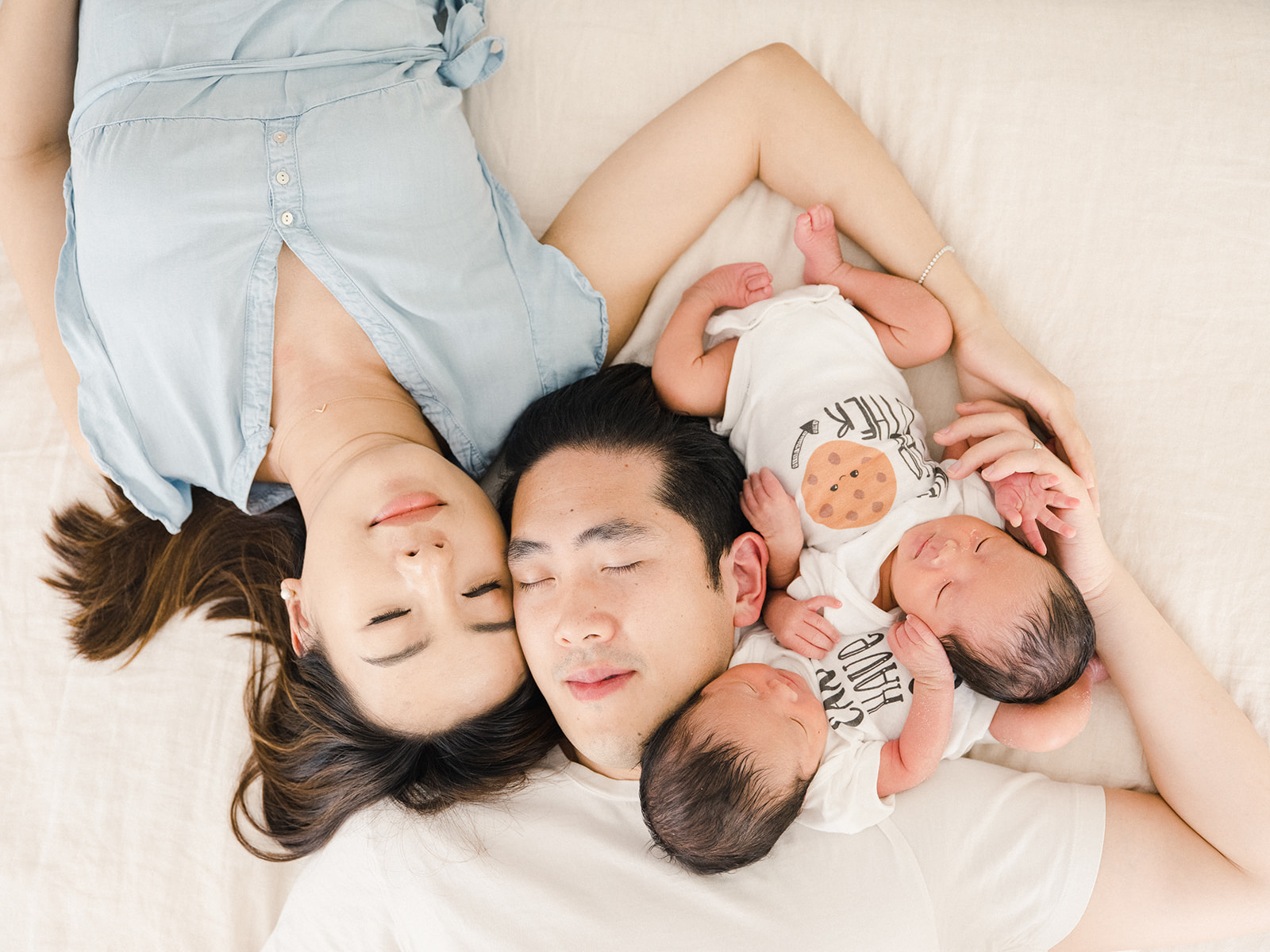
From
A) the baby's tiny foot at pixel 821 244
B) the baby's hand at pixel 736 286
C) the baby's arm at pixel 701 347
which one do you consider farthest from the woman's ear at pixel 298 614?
the baby's tiny foot at pixel 821 244

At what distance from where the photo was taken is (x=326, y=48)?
5.54ft

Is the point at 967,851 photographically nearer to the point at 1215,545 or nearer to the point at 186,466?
the point at 1215,545

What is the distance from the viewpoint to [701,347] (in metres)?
1.77

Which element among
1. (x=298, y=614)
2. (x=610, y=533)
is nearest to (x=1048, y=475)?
(x=610, y=533)

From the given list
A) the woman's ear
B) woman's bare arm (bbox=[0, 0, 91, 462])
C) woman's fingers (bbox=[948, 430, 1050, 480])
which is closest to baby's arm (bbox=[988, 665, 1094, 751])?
woman's fingers (bbox=[948, 430, 1050, 480])

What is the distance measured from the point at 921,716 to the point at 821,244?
95cm

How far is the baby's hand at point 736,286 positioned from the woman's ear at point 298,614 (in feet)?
3.15

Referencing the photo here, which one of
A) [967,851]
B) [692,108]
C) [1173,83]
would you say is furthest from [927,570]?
[1173,83]

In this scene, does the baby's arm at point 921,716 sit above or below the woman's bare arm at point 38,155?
below

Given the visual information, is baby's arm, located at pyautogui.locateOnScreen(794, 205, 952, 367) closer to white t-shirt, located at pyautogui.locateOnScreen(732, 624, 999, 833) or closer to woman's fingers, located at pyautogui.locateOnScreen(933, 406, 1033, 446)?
woman's fingers, located at pyautogui.locateOnScreen(933, 406, 1033, 446)

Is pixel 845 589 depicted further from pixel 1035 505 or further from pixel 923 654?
pixel 1035 505

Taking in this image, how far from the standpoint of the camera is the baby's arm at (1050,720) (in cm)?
156

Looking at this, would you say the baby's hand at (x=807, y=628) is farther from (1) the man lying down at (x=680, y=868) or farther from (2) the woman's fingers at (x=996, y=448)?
(2) the woman's fingers at (x=996, y=448)

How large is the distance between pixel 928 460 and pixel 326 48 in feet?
4.76
